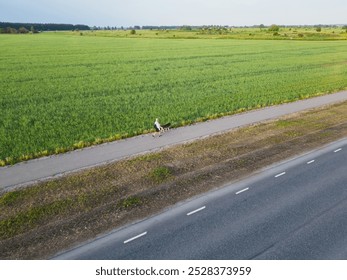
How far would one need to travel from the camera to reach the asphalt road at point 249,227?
8258 mm

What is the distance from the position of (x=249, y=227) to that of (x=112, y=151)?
7.87m

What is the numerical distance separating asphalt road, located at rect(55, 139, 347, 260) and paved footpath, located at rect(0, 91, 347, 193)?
5049 millimetres

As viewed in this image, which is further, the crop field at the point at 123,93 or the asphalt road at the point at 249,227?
the crop field at the point at 123,93

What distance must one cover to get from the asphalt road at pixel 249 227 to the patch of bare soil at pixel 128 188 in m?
0.61

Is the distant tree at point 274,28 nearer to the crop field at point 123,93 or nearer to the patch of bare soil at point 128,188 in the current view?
the crop field at point 123,93

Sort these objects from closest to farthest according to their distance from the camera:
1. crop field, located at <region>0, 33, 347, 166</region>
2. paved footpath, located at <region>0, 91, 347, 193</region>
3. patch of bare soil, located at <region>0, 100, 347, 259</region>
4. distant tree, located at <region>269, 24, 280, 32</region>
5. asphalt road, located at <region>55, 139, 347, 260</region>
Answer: asphalt road, located at <region>55, 139, 347, 260</region> → patch of bare soil, located at <region>0, 100, 347, 259</region> → paved footpath, located at <region>0, 91, 347, 193</region> → crop field, located at <region>0, 33, 347, 166</region> → distant tree, located at <region>269, 24, 280, 32</region>

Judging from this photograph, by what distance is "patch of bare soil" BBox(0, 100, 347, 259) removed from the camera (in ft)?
30.0

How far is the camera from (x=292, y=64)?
47.2 m

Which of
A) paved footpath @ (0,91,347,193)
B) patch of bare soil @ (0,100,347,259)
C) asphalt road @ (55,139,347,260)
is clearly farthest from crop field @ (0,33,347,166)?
asphalt road @ (55,139,347,260)

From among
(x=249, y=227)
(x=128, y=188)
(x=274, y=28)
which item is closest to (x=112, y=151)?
(x=128, y=188)

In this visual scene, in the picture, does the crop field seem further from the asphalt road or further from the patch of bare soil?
the asphalt road

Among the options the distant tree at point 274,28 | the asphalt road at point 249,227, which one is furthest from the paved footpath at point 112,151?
the distant tree at point 274,28

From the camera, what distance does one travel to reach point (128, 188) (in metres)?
11.8

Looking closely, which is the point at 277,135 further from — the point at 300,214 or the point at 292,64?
the point at 292,64
